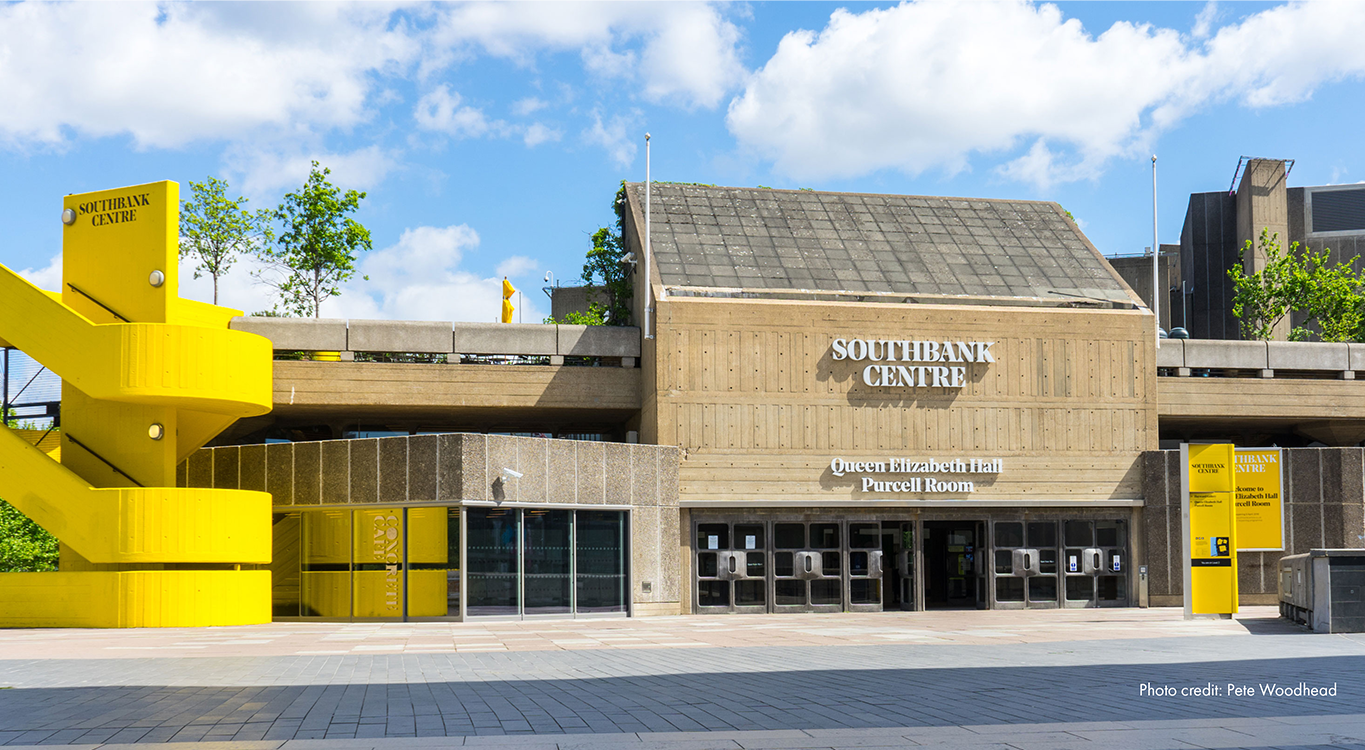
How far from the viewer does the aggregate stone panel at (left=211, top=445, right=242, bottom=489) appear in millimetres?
26859

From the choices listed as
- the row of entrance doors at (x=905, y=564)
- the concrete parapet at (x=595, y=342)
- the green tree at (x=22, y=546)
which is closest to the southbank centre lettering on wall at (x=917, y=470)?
the row of entrance doors at (x=905, y=564)

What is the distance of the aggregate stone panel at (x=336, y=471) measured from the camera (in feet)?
83.5

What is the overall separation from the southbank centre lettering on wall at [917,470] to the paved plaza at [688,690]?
345 inches

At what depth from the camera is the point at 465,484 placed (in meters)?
24.2

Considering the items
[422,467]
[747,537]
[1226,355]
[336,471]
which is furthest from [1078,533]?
[336,471]

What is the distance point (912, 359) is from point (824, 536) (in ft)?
15.8

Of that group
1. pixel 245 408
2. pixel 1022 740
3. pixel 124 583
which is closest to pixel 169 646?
pixel 124 583

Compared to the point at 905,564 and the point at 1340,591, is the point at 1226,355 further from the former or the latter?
the point at 1340,591

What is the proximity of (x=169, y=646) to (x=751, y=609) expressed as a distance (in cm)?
1416

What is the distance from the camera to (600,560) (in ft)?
87.0

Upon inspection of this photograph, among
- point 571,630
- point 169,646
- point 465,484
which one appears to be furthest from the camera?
point 465,484

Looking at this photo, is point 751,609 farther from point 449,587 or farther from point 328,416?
point 328,416

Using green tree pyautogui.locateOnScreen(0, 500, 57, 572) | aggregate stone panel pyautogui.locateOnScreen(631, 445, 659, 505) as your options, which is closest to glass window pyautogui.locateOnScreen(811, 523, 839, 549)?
aggregate stone panel pyautogui.locateOnScreen(631, 445, 659, 505)

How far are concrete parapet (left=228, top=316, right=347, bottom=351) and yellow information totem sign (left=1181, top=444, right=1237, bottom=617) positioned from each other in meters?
19.5
